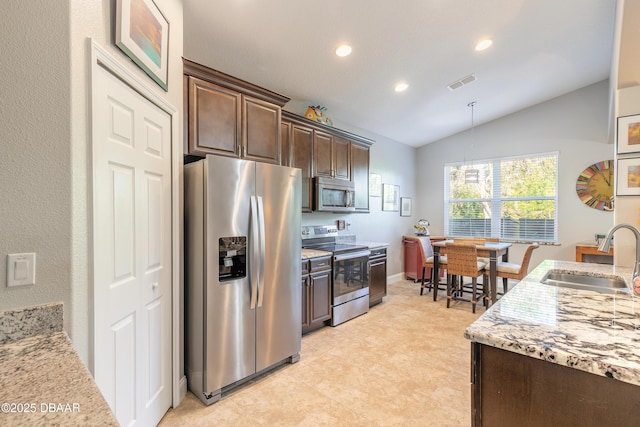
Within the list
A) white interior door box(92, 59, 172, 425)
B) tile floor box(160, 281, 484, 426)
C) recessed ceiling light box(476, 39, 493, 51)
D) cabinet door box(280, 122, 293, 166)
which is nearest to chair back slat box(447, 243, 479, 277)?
tile floor box(160, 281, 484, 426)

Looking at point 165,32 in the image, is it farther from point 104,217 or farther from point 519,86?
point 519,86

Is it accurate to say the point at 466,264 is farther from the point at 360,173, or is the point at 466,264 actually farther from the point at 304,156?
the point at 304,156

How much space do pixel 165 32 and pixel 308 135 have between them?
183 centimetres

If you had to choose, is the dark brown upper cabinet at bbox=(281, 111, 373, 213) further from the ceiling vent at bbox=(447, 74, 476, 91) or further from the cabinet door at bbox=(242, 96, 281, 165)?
the ceiling vent at bbox=(447, 74, 476, 91)

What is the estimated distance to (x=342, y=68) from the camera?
3.22 m

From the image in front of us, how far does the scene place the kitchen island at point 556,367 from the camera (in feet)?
2.59

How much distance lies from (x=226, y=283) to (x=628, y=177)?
3340mm

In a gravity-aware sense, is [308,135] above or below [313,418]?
above

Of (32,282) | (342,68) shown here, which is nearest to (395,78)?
(342,68)

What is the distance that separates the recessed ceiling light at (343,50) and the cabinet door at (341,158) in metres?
1.09

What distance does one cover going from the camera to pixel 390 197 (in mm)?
5578

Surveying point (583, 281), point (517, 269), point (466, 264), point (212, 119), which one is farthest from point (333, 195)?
point (517, 269)

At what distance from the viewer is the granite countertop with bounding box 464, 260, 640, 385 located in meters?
0.81

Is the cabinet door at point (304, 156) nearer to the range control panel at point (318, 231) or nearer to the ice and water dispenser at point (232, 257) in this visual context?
the range control panel at point (318, 231)
